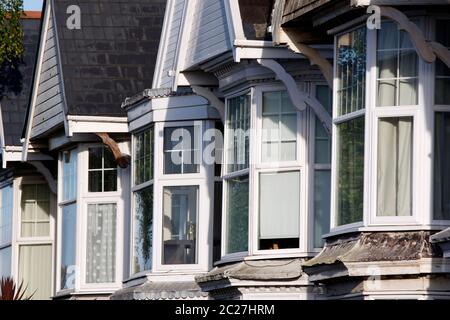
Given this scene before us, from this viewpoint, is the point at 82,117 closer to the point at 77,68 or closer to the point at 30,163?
the point at 77,68

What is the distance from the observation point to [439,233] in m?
18.5

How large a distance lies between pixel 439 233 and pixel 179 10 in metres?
10.2

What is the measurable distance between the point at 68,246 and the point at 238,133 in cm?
774

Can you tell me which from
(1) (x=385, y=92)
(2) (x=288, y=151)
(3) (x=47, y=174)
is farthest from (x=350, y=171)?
(3) (x=47, y=174)

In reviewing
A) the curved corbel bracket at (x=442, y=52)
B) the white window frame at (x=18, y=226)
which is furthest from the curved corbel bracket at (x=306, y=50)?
the white window frame at (x=18, y=226)

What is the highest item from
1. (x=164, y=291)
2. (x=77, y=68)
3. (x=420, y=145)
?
(x=77, y=68)

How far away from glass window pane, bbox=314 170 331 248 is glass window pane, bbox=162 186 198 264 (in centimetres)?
397

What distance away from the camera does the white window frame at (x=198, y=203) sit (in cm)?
2652

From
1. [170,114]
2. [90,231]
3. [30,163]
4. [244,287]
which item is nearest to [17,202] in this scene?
[30,163]

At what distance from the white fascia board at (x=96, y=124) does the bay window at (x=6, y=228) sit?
5.98 meters

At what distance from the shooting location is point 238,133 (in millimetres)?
24297

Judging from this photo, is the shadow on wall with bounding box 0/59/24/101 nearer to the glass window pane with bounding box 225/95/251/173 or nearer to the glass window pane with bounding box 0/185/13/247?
the glass window pane with bounding box 0/185/13/247

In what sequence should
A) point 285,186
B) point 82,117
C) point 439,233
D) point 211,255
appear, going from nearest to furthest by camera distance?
point 439,233 → point 285,186 → point 211,255 → point 82,117

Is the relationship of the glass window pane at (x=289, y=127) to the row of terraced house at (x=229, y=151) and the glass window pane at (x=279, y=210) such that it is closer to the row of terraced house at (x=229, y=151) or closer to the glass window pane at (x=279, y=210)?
the row of terraced house at (x=229, y=151)
